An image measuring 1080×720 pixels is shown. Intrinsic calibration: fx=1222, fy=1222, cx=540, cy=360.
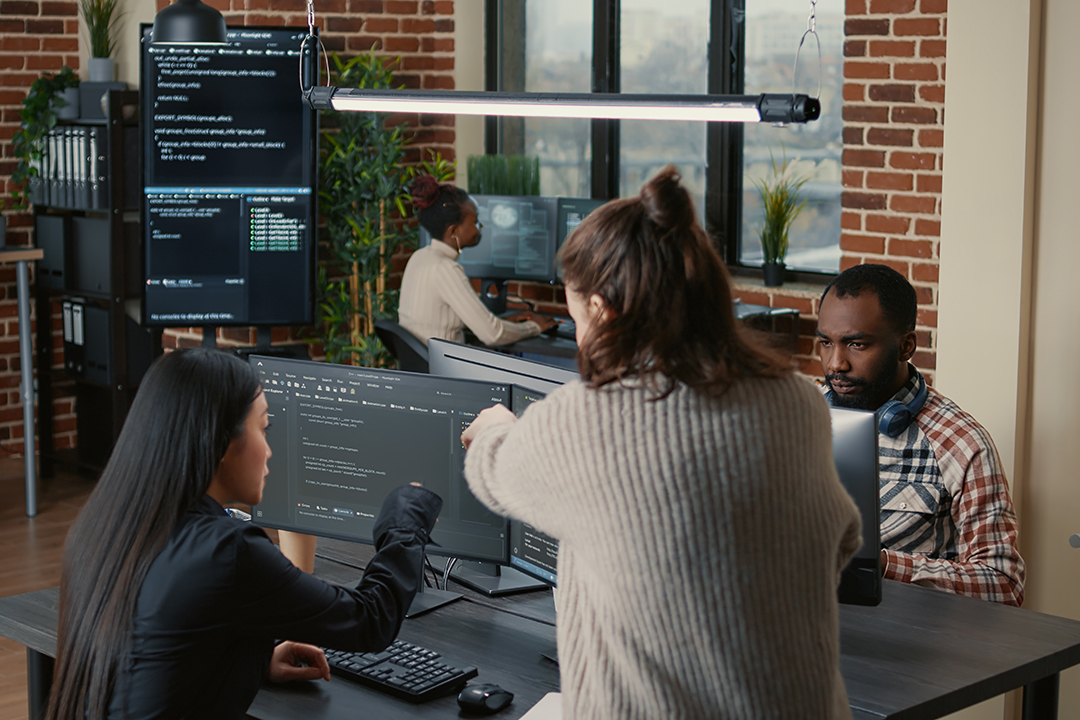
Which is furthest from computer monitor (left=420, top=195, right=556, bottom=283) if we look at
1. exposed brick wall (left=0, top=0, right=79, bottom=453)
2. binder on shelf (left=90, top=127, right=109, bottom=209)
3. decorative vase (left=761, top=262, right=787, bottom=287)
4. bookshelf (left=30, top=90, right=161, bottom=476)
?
exposed brick wall (left=0, top=0, right=79, bottom=453)

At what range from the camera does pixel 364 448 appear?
221cm

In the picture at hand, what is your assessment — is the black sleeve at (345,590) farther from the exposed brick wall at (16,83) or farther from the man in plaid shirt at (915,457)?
the exposed brick wall at (16,83)

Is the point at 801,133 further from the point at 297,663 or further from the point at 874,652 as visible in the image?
the point at 297,663

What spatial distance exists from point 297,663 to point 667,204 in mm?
985

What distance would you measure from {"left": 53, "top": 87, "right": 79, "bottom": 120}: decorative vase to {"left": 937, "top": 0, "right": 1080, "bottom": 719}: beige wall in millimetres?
3706

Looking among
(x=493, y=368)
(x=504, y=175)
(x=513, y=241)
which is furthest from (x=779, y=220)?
(x=493, y=368)

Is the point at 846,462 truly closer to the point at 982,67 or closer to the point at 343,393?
the point at 343,393

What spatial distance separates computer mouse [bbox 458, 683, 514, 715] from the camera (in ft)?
5.81

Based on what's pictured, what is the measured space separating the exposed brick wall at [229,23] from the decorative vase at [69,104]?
38 centimetres

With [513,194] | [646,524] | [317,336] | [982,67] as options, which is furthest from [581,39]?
[646,524]

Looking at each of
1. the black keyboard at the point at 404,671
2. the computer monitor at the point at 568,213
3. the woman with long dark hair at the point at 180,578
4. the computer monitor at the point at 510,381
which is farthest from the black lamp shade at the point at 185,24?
the black keyboard at the point at 404,671

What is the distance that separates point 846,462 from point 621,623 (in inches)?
30.5

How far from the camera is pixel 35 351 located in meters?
5.57

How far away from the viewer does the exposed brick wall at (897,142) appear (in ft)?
12.2
